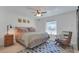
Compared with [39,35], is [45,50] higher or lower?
lower

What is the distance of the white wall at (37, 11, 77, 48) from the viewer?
176 cm

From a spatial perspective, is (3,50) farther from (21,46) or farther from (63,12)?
(63,12)

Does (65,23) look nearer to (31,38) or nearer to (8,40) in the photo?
(31,38)

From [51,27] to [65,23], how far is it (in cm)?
27

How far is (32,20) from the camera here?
1.84 meters

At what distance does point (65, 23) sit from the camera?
5.90 ft

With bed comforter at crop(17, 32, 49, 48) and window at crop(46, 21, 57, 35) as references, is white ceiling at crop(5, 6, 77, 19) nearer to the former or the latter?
window at crop(46, 21, 57, 35)

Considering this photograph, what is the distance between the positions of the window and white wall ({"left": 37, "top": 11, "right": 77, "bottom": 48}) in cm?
6

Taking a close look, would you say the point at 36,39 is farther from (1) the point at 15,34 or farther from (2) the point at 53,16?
(2) the point at 53,16
